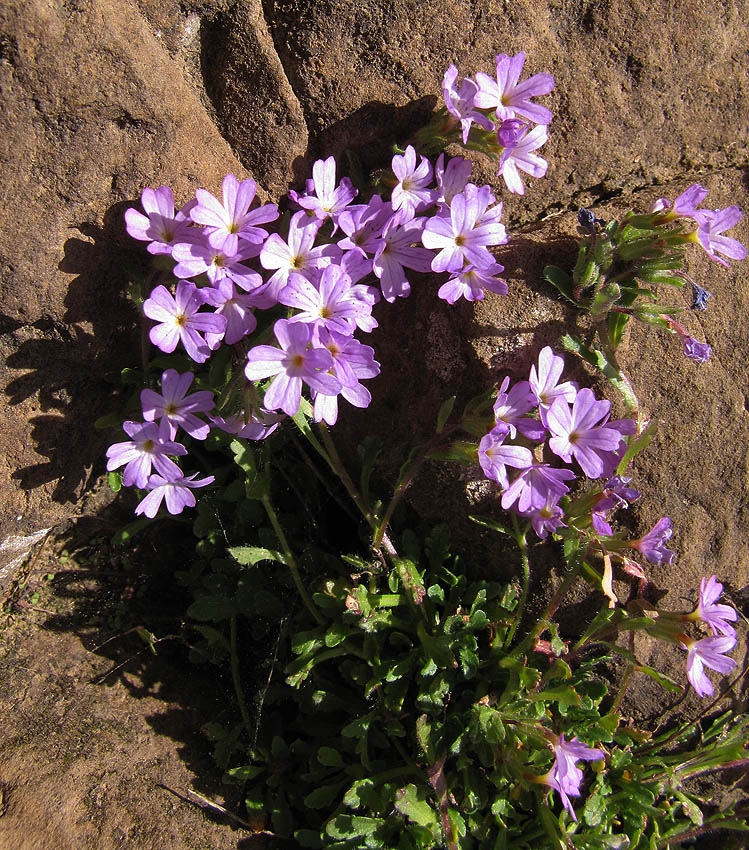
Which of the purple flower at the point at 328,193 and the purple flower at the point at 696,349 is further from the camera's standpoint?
the purple flower at the point at 696,349

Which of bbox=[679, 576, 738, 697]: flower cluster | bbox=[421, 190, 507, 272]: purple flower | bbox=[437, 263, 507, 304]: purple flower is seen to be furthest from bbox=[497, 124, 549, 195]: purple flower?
bbox=[679, 576, 738, 697]: flower cluster

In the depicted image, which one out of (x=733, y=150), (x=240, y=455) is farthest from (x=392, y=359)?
(x=733, y=150)

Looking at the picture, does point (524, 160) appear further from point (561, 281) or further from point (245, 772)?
point (245, 772)

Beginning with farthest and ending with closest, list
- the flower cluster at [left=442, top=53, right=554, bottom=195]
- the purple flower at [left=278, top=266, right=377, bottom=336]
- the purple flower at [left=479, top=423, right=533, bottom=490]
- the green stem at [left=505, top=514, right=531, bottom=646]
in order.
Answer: the green stem at [left=505, top=514, right=531, bottom=646]
the flower cluster at [left=442, top=53, right=554, bottom=195]
the purple flower at [left=479, top=423, right=533, bottom=490]
the purple flower at [left=278, top=266, right=377, bottom=336]

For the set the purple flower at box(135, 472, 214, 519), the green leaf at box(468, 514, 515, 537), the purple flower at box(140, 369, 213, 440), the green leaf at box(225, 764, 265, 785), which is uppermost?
the purple flower at box(140, 369, 213, 440)

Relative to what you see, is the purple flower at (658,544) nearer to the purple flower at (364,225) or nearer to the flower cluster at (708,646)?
the flower cluster at (708,646)

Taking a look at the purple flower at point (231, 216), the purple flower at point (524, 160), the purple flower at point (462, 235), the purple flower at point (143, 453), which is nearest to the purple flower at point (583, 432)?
the purple flower at point (462, 235)

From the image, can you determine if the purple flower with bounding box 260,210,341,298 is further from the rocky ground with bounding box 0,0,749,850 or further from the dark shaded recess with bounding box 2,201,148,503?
the dark shaded recess with bounding box 2,201,148,503

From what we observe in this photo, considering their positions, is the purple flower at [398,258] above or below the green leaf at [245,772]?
above
